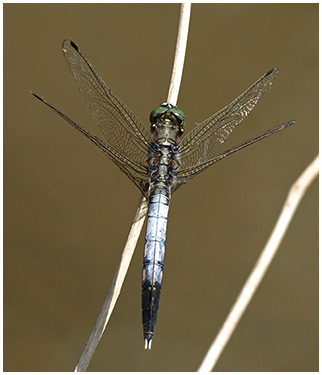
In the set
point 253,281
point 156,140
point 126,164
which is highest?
point 156,140

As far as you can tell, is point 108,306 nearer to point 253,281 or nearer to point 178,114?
point 253,281

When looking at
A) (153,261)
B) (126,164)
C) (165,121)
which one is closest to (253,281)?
(153,261)

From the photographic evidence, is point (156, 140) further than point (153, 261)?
Yes

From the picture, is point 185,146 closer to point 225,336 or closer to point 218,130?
point 218,130

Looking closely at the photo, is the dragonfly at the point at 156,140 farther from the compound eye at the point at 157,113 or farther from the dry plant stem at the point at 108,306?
the dry plant stem at the point at 108,306

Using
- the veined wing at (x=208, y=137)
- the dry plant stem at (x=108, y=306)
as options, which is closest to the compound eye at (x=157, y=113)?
the veined wing at (x=208, y=137)

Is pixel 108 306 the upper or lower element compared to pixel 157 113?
lower

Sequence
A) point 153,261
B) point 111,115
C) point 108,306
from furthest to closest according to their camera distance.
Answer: point 111,115 → point 153,261 → point 108,306

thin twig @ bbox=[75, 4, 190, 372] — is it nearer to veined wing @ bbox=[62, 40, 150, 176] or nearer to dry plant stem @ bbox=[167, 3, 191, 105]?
dry plant stem @ bbox=[167, 3, 191, 105]

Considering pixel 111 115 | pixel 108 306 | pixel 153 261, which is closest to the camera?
pixel 108 306
